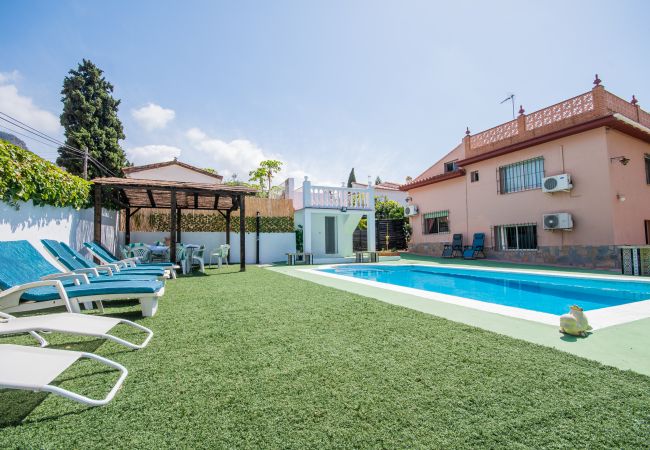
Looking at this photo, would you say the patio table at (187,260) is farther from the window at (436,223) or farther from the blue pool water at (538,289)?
the window at (436,223)

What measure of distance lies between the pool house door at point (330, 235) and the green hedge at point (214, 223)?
1971mm

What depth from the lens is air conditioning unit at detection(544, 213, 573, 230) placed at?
11828 mm

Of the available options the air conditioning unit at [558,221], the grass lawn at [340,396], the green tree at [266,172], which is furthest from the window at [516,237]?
the green tree at [266,172]

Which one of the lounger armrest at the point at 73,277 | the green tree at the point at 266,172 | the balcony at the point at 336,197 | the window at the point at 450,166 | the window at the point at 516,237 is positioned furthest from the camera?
the green tree at the point at 266,172

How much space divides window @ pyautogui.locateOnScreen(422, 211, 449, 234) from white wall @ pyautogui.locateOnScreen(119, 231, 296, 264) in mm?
8797

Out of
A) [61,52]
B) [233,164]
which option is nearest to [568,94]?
[61,52]

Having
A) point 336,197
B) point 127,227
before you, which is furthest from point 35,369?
point 336,197

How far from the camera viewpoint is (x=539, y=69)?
12508mm

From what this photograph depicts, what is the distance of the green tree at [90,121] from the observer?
22328 millimetres

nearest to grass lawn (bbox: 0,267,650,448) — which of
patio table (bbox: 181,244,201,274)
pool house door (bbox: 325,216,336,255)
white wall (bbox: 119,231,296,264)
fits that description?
patio table (bbox: 181,244,201,274)

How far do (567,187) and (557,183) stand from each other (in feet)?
1.22

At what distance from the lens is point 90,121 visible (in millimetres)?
22906

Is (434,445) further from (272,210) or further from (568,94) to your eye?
(568,94)

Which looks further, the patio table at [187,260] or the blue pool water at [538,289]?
the patio table at [187,260]
